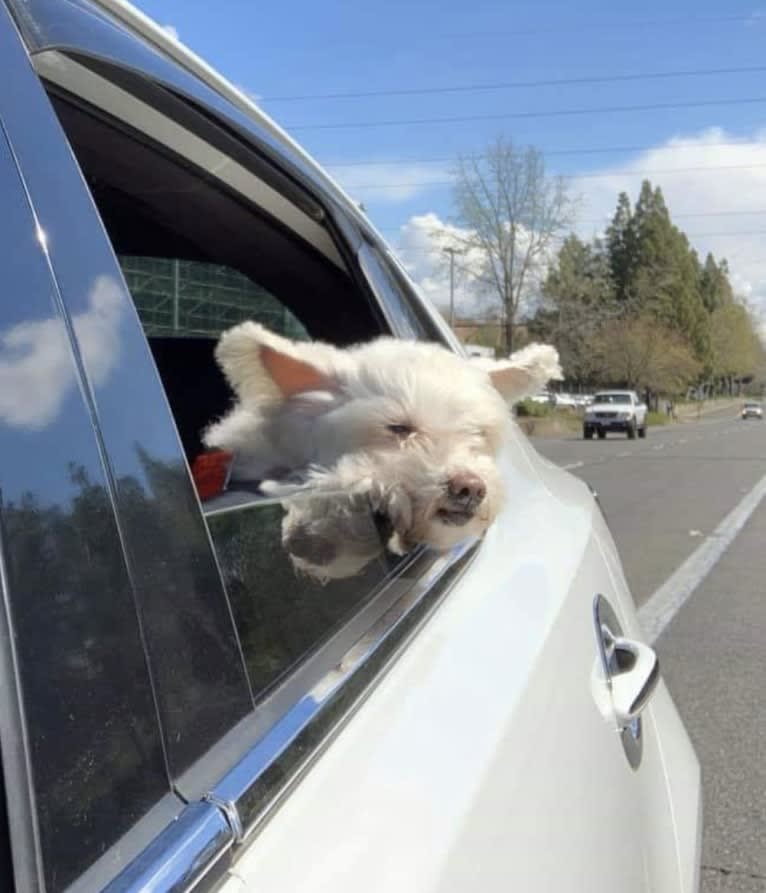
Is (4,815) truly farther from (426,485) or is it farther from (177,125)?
(177,125)

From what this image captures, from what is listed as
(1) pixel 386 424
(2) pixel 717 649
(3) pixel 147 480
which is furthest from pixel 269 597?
(2) pixel 717 649

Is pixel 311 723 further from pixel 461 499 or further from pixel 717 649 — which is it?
pixel 717 649

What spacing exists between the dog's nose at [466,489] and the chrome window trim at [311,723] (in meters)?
0.22

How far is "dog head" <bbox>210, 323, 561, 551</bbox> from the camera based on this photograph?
1.88m

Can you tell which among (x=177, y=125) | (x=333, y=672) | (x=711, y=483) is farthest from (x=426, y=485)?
(x=711, y=483)

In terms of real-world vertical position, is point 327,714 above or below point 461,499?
below

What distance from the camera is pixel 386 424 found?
1960 millimetres

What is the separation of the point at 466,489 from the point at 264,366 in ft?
1.37

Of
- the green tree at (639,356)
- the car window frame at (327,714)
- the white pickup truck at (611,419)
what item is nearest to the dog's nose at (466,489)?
the car window frame at (327,714)

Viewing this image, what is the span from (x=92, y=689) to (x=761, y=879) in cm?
322

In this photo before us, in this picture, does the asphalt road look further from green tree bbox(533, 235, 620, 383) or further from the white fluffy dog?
green tree bbox(533, 235, 620, 383)

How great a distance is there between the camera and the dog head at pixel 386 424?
6.18 ft

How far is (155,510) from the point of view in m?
1.09

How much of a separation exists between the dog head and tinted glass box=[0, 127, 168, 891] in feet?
2.85
